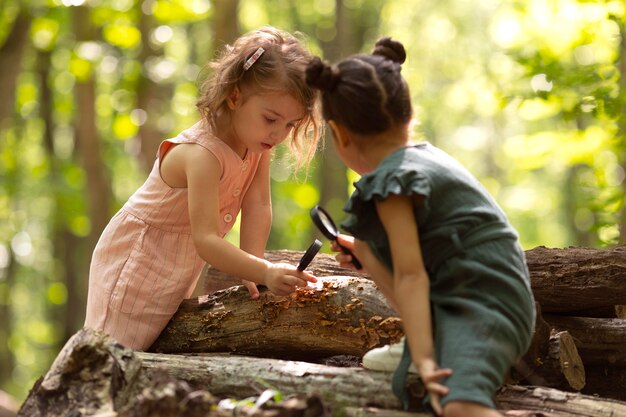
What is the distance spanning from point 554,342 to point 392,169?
4.61 ft

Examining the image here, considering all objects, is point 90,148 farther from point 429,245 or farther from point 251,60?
point 429,245

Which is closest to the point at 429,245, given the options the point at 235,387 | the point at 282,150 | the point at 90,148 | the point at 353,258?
the point at 353,258

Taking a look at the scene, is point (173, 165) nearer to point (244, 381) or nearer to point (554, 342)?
point (244, 381)

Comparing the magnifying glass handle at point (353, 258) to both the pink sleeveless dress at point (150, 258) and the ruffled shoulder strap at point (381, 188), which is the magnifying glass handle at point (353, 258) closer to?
the ruffled shoulder strap at point (381, 188)

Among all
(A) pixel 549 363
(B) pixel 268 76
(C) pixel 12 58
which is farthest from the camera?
(C) pixel 12 58

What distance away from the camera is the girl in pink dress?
3311mm

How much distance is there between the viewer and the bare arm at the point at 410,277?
2260mm

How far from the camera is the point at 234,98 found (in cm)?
346

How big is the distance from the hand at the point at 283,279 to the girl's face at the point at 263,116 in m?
0.66

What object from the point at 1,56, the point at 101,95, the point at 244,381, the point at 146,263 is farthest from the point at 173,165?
the point at 101,95

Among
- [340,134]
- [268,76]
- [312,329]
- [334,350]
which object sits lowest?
[334,350]

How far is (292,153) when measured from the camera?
12.4 feet

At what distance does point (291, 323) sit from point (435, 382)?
4.13 feet

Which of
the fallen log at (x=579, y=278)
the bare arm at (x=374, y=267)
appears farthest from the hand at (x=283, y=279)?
the fallen log at (x=579, y=278)
